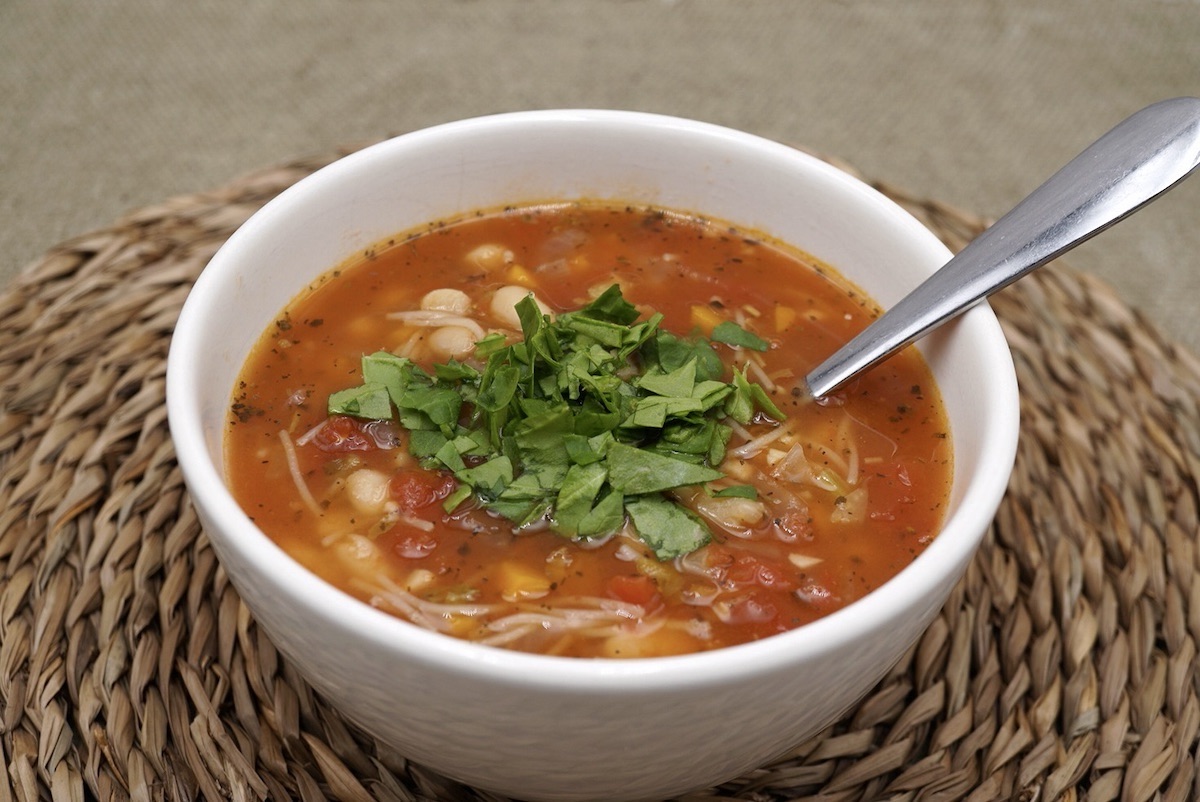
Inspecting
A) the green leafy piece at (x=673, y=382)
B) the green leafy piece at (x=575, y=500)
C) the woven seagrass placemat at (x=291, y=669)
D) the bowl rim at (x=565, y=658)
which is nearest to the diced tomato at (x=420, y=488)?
the green leafy piece at (x=575, y=500)

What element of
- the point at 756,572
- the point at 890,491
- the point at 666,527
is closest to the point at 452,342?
the point at 666,527

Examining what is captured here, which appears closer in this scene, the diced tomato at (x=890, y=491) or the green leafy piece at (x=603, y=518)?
the green leafy piece at (x=603, y=518)

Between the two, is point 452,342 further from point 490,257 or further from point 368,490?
point 368,490

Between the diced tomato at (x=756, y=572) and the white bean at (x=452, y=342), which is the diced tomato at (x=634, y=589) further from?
the white bean at (x=452, y=342)

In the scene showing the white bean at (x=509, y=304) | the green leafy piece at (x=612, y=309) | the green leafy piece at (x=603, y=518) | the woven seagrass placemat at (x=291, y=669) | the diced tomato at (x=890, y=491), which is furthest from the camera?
the white bean at (x=509, y=304)

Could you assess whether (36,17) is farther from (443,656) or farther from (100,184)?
(443,656)

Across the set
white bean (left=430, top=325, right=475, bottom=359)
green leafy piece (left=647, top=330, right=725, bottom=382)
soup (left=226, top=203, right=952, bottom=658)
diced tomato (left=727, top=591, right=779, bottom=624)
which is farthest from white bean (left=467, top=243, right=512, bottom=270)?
diced tomato (left=727, top=591, right=779, bottom=624)
